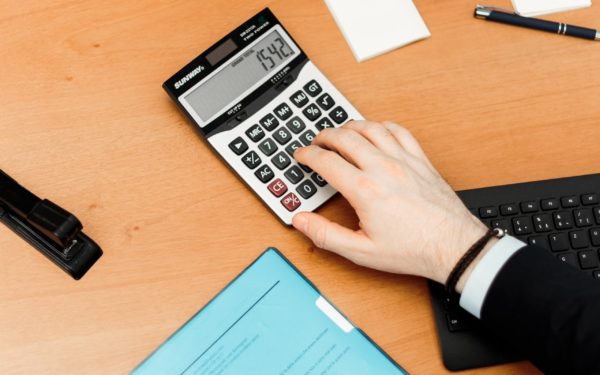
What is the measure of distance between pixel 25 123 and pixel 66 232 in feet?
0.53

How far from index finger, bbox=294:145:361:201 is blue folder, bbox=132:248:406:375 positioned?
0.33 ft

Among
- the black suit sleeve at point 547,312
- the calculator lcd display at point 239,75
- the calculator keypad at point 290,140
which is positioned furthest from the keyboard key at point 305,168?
the black suit sleeve at point 547,312

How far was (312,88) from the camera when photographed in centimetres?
68

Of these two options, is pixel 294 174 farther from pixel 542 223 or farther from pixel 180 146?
pixel 542 223

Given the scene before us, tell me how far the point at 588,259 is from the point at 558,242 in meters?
0.03

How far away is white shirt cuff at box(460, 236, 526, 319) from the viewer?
0.58m

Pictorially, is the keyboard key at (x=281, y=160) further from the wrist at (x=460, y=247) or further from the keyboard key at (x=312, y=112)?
the wrist at (x=460, y=247)

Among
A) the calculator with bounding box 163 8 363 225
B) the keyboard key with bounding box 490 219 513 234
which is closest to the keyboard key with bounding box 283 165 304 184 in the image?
the calculator with bounding box 163 8 363 225

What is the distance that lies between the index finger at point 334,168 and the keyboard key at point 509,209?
0.16 meters

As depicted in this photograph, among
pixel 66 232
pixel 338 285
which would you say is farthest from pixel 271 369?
pixel 66 232

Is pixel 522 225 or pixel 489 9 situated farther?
pixel 489 9

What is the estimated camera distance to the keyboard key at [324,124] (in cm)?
67

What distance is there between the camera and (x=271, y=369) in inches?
22.6

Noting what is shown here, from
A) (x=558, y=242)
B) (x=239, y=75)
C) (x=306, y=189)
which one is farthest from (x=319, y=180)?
(x=558, y=242)
